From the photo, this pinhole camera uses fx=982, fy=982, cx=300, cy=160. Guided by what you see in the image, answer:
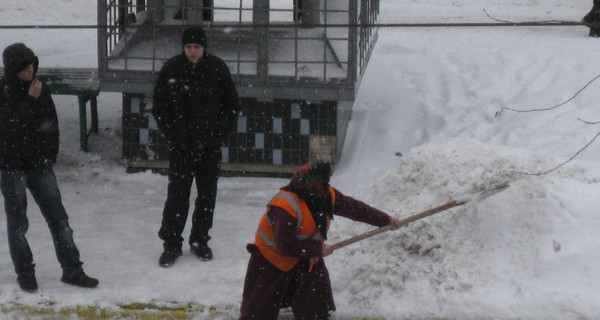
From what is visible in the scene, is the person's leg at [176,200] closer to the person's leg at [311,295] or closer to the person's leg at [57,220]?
the person's leg at [57,220]

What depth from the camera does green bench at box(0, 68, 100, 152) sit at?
970cm

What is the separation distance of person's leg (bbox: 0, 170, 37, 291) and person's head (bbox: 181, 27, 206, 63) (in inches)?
54.1

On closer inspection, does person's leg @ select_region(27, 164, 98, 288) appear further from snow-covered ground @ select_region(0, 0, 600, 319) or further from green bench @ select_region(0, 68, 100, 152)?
green bench @ select_region(0, 68, 100, 152)

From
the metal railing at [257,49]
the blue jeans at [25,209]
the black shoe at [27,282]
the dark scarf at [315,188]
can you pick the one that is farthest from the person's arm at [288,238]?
the metal railing at [257,49]

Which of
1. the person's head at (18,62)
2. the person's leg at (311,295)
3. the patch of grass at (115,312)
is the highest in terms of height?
the person's head at (18,62)

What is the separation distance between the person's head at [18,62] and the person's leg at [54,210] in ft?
1.99

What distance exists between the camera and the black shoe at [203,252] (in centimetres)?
712

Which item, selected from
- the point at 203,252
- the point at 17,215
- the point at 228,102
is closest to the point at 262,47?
the point at 228,102

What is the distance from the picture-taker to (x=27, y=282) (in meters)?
6.48

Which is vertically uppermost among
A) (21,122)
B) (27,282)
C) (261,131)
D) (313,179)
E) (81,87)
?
(21,122)

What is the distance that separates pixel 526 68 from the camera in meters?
11.7

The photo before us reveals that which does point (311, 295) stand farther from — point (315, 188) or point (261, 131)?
point (261, 131)

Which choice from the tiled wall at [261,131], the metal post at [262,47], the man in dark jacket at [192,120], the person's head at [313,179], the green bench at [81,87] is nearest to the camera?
the person's head at [313,179]

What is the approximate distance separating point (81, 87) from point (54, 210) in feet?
11.8
